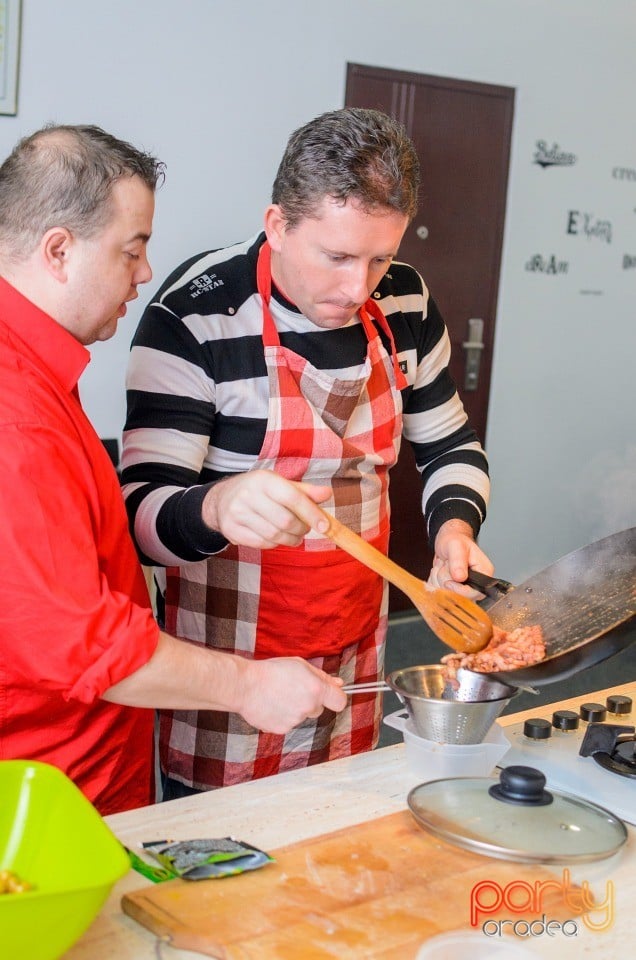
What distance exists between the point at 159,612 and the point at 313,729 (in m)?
0.37

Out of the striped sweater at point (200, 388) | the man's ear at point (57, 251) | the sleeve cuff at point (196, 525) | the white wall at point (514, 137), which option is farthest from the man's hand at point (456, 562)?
the white wall at point (514, 137)

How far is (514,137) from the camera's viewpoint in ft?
16.3

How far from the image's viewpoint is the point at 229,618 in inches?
79.4

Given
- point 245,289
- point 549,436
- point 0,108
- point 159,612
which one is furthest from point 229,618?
point 549,436

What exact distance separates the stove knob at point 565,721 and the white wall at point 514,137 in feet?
8.55

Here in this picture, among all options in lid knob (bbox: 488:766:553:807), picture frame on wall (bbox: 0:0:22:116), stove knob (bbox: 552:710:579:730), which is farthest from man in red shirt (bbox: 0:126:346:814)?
picture frame on wall (bbox: 0:0:22:116)

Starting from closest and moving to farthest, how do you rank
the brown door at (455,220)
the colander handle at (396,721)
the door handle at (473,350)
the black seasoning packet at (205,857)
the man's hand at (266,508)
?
the black seasoning packet at (205,857), the man's hand at (266,508), the colander handle at (396,721), the brown door at (455,220), the door handle at (473,350)

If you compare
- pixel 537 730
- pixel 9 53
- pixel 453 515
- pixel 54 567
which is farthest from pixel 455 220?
pixel 54 567

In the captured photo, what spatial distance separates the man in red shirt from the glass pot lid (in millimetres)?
190

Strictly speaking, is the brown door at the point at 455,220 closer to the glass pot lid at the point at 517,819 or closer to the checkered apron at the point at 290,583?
the checkered apron at the point at 290,583

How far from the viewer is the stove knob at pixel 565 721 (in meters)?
1.76

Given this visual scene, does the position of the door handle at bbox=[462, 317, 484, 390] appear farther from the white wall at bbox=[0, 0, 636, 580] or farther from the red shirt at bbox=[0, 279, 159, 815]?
the red shirt at bbox=[0, 279, 159, 815]

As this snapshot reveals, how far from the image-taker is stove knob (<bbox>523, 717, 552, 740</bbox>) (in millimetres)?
1715

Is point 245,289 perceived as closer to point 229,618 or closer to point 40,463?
point 229,618
